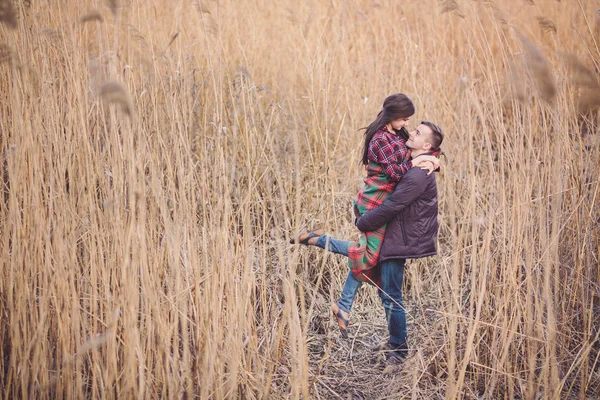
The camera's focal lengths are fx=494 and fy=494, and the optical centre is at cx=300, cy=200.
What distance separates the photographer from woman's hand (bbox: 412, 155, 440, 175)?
1.97m

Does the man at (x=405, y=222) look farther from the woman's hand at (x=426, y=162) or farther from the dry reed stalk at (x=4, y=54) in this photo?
the dry reed stalk at (x=4, y=54)

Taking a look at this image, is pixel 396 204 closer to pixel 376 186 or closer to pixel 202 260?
pixel 376 186

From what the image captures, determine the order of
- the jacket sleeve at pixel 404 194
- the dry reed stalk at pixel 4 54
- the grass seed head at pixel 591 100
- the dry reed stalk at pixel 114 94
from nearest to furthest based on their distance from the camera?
the dry reed stalk at pixel 114 94 → the grass seed head at pixel 591 100 → the dry reed stalk at pixel 4 54 → the jacket sleeve at pixel 404 194

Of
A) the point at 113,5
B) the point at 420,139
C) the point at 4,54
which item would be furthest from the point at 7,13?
the point at 420,139

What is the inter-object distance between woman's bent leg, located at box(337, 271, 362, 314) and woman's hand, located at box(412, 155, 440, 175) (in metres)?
0.57

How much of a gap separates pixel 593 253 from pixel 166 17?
103 inches

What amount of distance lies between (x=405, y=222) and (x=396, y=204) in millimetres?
107

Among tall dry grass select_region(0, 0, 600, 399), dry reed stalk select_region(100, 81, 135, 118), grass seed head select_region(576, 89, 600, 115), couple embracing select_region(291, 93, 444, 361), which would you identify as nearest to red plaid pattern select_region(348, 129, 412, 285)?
couple embracing select_region(291, 93, 444, 361)

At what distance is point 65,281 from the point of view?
1526 mm

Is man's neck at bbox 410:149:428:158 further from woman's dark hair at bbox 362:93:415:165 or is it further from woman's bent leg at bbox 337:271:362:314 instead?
woman's bent leg at bbox 337:271:362:314

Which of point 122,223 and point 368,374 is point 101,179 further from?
point 368,374

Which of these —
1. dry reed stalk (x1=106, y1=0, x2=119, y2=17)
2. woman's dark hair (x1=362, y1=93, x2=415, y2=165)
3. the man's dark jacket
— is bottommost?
the man's dark jacket

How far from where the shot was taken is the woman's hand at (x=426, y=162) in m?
1.97

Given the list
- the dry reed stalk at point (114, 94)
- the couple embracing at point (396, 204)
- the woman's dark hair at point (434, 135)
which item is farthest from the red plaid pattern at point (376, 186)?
the dry reed stalk at point (114, 94)
